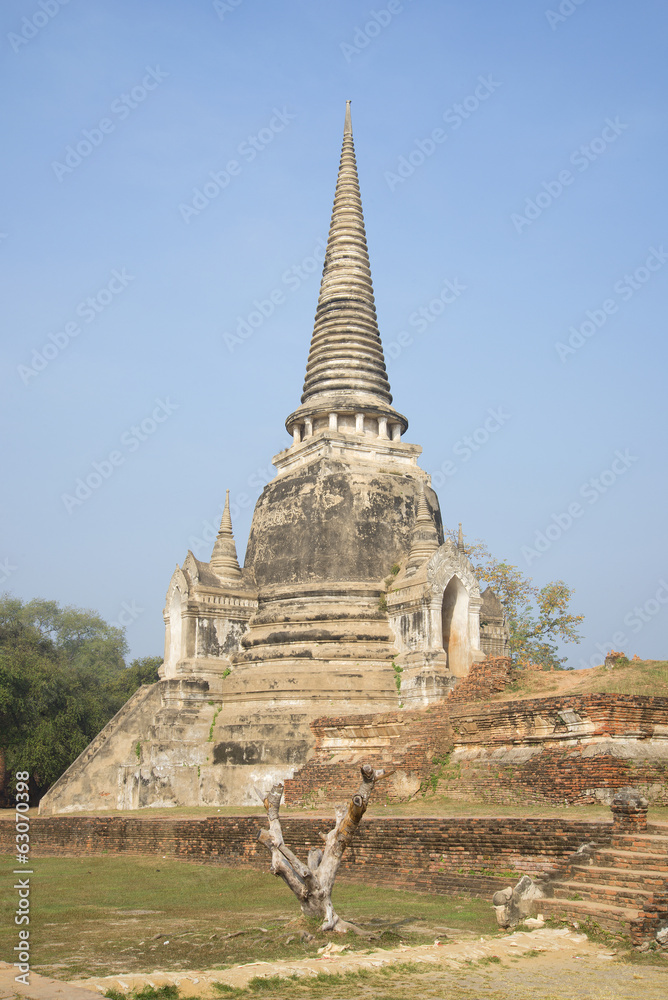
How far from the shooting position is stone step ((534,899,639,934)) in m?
7.96

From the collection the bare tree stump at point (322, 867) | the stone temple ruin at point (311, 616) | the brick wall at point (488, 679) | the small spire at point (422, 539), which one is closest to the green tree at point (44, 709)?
the stone temple ruin at point (311, 616)

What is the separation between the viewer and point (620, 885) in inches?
338

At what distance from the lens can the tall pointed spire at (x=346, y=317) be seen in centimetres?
2641

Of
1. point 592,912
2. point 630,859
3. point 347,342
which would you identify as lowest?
point 592,912

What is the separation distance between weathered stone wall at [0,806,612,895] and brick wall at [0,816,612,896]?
0.01 metres

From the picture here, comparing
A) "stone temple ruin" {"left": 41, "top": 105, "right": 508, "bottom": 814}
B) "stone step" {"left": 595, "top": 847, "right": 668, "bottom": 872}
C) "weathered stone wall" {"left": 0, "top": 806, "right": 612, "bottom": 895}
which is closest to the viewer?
"stone step" {"left": 595, "top": 847, "right": 668, "bottom": 872}

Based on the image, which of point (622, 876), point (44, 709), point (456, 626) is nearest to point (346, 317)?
point (456, 626)

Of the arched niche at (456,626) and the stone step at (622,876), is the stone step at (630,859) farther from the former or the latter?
the arched niche at (456,626)

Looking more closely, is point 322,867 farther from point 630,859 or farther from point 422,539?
point 422,539

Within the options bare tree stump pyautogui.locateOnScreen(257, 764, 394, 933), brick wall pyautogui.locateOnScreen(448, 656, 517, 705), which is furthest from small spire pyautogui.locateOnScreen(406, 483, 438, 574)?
bare tree stump pyautogui.locateOnScreen(257, 764, 394, 933)

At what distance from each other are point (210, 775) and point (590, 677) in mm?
9022

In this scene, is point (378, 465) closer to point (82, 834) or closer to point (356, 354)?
point (356, 354)

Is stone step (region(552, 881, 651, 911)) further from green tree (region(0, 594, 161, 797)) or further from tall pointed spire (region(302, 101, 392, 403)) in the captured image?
green tree (region(0, 594, 161, 797))

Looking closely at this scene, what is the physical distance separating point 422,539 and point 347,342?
23.2ft
